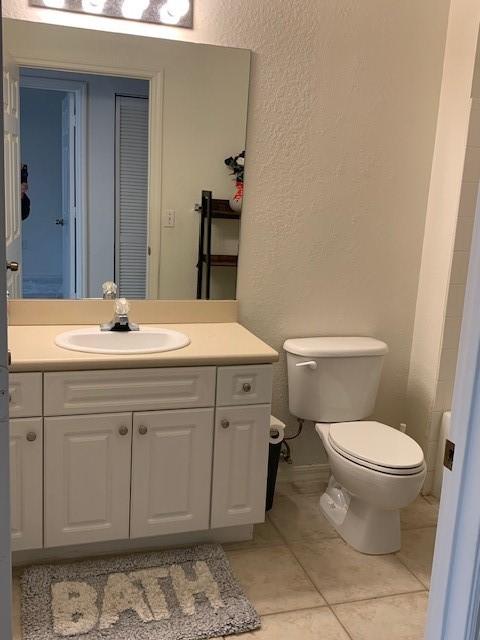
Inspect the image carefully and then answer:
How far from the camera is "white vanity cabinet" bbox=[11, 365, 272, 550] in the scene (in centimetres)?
209

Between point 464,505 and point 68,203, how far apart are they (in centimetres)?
195

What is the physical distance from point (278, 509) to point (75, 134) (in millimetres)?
1781

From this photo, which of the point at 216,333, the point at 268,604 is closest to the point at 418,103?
the point at 216,333

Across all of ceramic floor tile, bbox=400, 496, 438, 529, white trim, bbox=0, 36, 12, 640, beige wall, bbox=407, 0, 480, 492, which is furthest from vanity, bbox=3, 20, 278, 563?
white trim, bbox=0, 36, 12, 640

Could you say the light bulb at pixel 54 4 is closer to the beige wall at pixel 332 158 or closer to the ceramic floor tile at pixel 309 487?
the beige wall at pixel 332 158

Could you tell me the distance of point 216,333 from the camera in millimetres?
2525

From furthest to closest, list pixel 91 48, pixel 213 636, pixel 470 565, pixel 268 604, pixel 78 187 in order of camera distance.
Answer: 1. pixel 78 187
2. pixel 91 48
3. pixel 268 604
4. pixel 213 636
5. pixel 470 565

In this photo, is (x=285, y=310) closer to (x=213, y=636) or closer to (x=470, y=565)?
(x=213, y=636)

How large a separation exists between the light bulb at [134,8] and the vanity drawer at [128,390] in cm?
133

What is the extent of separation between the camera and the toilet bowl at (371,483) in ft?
7.55

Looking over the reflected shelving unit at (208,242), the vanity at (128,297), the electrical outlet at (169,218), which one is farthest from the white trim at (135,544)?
the electrical outlet at (169,218)

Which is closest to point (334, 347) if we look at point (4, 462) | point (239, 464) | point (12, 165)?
point (239, 464)

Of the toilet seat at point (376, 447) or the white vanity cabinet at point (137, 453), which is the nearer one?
the white vanity cabinet at point (137, 453)

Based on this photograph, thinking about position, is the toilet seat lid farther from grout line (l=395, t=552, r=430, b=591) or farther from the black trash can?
grout line (l=395, t=552, r=430, b=591)
